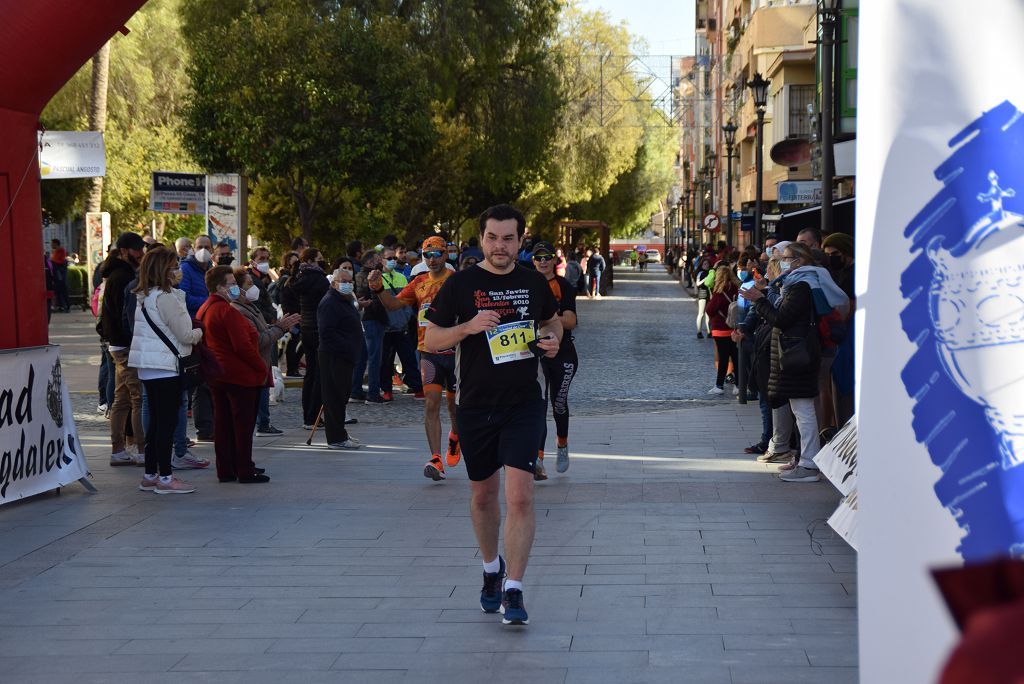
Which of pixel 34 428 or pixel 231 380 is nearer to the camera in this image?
pixel 34 428

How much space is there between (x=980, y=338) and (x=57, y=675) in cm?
360

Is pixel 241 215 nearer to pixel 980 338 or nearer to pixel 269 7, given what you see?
pixel 269 7

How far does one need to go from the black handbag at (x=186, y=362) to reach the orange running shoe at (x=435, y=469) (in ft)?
5.64

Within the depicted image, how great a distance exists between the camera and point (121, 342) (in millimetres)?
10633

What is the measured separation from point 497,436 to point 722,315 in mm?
10173

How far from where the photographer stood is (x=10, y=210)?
9.44 m

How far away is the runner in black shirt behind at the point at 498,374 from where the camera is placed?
5953mm

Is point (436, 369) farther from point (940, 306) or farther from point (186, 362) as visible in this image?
point (940, 306)

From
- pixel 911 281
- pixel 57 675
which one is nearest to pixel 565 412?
pixel 57 675

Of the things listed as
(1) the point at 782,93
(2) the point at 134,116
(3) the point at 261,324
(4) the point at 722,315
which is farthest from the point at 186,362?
(2) the point at 134,116

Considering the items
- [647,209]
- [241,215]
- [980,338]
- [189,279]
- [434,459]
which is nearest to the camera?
[980,338]

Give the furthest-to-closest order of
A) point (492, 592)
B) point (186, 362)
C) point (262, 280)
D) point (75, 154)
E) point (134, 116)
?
1. point (134, 116)
2. point (262, 280)
3. point (75, 154)
4. point (186, 362)
5. point (492, 592)

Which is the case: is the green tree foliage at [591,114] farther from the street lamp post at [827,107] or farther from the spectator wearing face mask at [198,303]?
the spectator wearing face mask at [198,303]

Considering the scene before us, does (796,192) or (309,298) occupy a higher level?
(796,192)
